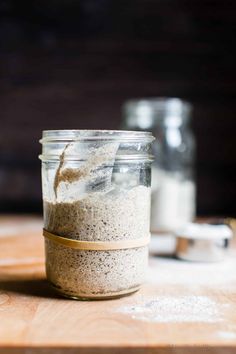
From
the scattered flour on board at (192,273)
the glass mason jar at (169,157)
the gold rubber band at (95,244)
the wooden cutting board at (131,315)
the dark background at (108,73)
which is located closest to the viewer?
the wooden cutting board at (131,315)

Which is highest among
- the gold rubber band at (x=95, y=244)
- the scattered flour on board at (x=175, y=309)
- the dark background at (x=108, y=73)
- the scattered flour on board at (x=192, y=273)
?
the dark background at (x=108, y=73)

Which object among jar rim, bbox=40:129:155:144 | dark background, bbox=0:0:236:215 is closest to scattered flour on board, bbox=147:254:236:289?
jar rim, bbox=40:129:155:144

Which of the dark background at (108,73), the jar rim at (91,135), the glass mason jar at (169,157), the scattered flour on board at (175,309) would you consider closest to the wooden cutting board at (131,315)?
the scattered flour on board at (175,309)

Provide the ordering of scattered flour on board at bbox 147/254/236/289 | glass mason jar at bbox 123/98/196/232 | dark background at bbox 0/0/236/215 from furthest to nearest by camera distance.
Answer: dark background at bbox 0/0/236/215
glass mason jar at bbox 123/98/196/232
scattered flour on board at bbox 147/254/236/289

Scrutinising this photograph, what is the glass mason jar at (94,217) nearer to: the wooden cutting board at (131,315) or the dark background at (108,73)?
the wooden cutting board at (131,315)

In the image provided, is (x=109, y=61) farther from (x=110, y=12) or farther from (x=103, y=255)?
(x=103, y=255)

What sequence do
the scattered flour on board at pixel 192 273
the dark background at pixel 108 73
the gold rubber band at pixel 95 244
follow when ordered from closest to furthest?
1. the gold rubber band at pixel 95 244
2. the scattered flour on board at pixel 192 273
3. the dark background at pixel 108 73

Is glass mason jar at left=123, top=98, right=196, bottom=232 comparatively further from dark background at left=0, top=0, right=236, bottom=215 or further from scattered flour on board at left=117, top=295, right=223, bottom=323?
scattered flour on board at left=117, top=295, right=223, bottom=323
